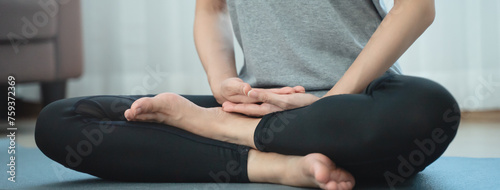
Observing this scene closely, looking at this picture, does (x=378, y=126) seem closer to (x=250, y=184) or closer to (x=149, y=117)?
(x=250, y=184)

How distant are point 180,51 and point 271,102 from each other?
1.52 m

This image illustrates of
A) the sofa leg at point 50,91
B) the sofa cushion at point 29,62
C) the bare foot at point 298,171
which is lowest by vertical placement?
the sofa leg at point 50,91

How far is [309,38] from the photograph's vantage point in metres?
0.92

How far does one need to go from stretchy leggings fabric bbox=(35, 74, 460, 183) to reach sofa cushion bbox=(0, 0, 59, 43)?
1179 millimetres

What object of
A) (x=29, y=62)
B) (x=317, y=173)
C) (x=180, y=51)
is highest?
(x=317, y=173)

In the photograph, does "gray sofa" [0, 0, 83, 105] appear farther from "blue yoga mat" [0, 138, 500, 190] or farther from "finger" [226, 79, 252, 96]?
"finger" [226, 79, 252, 96]

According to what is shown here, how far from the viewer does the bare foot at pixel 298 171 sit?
0.66 metres

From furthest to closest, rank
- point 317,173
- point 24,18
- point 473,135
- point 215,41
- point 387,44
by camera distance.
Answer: point 24,18, point 473,135, point 215,41, point 387,44, point 317,173

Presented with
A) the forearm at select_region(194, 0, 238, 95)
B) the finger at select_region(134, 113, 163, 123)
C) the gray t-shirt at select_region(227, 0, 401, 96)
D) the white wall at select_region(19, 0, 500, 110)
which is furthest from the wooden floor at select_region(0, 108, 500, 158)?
the finger at select_region(134, 113, 163, 123)

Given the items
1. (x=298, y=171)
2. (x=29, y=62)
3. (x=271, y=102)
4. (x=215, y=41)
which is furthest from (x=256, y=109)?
(x=29, y=62)

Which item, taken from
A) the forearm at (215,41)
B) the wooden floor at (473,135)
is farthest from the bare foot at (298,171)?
the wooden floor at (473,135)

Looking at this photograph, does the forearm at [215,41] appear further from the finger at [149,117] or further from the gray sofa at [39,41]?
the gray sofa at [39,41]

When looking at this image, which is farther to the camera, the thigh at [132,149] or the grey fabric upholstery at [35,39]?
the grey fabric upholstery at [35,39]

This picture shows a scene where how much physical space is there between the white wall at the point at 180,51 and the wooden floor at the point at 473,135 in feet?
0.20
